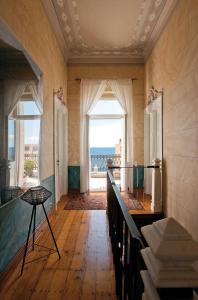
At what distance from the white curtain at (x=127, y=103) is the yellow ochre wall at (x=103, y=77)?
0.18 m

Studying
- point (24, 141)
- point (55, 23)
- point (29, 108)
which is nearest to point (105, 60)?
point (55, 23)

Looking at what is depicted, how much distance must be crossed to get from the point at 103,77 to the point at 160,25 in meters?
2.10

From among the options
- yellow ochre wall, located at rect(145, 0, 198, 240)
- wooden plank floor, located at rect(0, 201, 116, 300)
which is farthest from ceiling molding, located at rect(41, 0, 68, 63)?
wooden plank floor, located at rect(0, 201, 116, 300)

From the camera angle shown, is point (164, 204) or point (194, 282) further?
point (164, 204)

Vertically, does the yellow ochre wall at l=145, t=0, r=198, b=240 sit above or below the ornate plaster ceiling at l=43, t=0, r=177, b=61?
below

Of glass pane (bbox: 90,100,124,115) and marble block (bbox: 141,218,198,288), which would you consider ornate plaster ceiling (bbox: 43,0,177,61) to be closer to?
glass pane (bbox: 90,100,124,115)

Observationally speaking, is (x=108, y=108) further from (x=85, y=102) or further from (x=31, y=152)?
(x=31, y=152)

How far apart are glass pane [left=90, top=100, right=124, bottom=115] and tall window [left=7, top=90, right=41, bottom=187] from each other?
322cm

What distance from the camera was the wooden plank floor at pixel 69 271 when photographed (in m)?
2.01

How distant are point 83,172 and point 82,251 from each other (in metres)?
3.29

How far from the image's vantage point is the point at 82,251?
2.79 meters

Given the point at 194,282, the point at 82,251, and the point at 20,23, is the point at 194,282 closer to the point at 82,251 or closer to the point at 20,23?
the point at 82,251

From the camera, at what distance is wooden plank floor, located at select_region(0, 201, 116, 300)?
6.58 ft

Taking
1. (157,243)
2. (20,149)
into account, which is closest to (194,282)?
(157,243)
